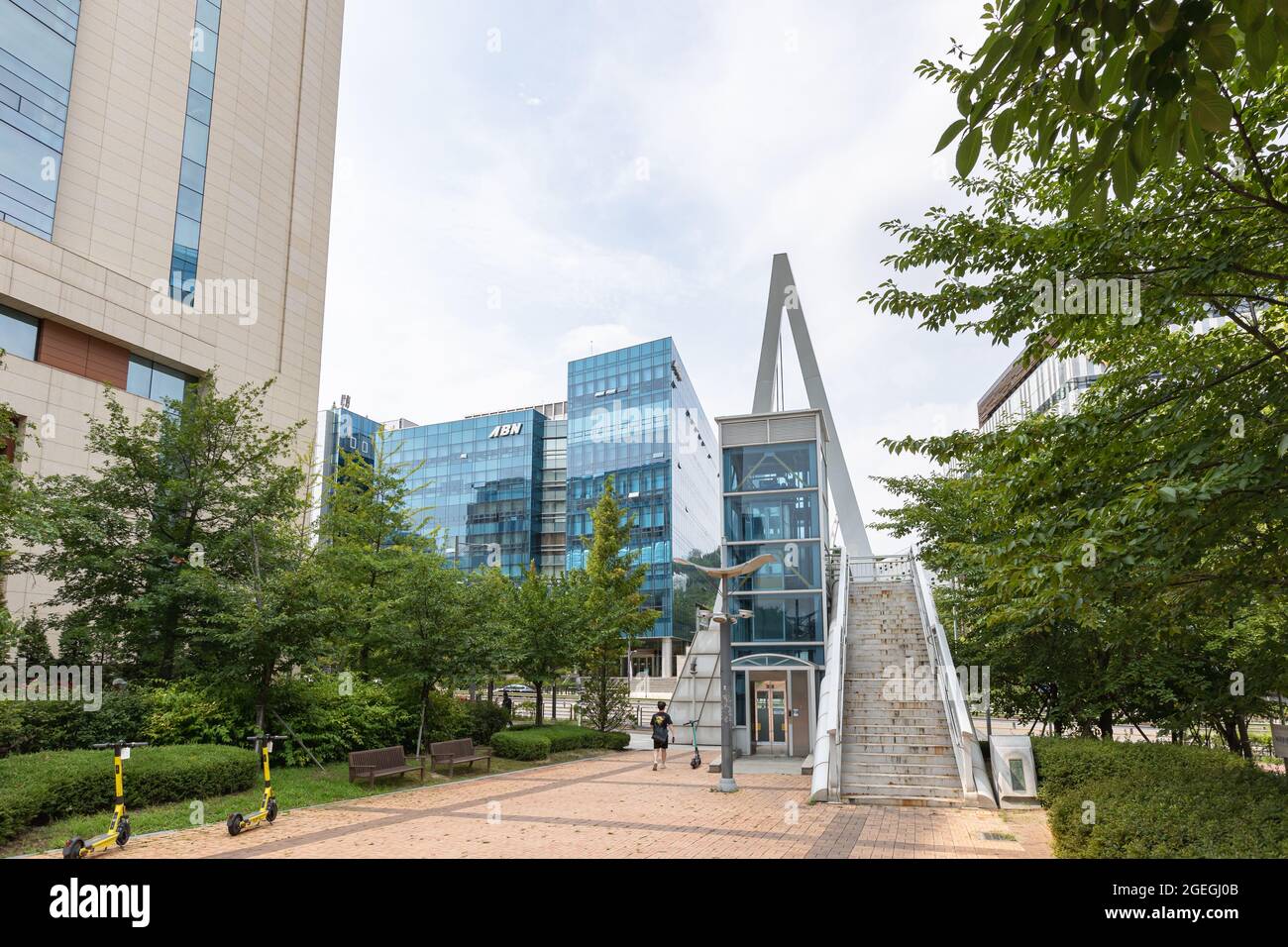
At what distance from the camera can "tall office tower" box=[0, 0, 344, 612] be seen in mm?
25281

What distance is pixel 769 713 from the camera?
23.5 meters

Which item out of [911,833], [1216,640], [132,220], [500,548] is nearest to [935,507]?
[1216,640]

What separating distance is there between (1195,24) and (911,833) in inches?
446

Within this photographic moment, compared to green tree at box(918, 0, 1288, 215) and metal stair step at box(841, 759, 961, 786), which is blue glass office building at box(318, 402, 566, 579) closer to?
metal stair step at box(841, 759, 961, 786)

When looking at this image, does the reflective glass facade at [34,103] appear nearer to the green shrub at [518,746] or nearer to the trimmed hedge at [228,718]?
the trimmed hedge at [228,718]

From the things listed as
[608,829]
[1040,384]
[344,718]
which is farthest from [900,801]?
[1040,384]

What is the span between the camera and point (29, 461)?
2492cm

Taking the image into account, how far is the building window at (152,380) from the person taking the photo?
28.4m

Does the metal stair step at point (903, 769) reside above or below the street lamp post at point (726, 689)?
below

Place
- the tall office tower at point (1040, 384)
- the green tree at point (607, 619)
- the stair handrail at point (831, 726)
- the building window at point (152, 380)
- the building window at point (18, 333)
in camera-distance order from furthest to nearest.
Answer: the tall office tower at point (1040, 384) → the green tree at point (607, 619) → the building window at point (152, 380) → the building window at point (18, 333) → the stair handrail at point (831, 726)

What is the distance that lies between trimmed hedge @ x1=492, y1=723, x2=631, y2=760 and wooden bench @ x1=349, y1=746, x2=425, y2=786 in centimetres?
532

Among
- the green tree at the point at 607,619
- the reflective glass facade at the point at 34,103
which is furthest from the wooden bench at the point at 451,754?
the reflective glass facade at the point at 34,103

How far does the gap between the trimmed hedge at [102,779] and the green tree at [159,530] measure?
316 cm
